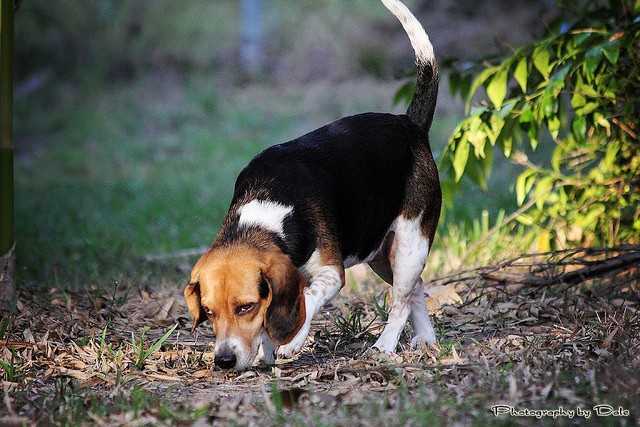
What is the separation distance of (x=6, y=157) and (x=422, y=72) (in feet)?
7.24

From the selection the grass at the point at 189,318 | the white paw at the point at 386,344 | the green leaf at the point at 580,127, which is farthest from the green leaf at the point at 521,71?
the white paw at the point at 386,344

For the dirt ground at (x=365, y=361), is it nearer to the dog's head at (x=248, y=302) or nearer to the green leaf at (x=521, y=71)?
the dog's head at (x=248, y=302)

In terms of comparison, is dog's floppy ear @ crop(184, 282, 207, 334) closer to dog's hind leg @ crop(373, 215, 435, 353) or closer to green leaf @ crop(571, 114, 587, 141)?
dog's hind leg @ crop(373, 215, 435, 353)

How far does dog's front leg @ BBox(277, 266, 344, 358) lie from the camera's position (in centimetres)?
401

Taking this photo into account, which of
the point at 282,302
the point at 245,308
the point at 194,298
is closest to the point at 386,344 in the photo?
the point at 282,302

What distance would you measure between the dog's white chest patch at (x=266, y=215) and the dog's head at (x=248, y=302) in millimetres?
251

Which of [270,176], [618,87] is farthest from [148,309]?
[618,87]

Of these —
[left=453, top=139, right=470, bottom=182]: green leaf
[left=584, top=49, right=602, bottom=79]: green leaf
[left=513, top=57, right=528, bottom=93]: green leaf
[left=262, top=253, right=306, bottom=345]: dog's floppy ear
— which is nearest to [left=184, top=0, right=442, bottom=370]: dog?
[left=262, top=253, right=306, bottom=345]: dog's floppy ear

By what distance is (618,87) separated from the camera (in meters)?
5.44

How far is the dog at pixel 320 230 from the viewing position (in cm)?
385

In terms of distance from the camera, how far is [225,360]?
3775mm

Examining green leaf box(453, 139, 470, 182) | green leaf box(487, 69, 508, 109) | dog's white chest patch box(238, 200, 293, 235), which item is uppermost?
green leaf box(487, 69, 508, 109)

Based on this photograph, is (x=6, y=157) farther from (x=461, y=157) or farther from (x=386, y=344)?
(x=461, y=157)

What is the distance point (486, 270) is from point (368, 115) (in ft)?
4.30
